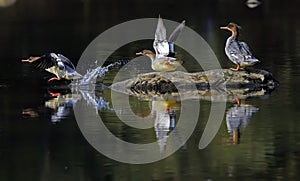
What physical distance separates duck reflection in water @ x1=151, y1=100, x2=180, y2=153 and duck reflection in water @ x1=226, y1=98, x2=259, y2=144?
33.6 inches

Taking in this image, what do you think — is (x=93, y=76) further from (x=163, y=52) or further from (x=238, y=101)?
(x=238, y=101)

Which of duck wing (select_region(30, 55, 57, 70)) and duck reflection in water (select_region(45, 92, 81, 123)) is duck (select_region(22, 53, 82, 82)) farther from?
duck reflection in water (select_region(45, 92, 81, 123))

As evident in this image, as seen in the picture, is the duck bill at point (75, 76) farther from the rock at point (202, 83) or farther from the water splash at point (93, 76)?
the rock at point (202, 83)

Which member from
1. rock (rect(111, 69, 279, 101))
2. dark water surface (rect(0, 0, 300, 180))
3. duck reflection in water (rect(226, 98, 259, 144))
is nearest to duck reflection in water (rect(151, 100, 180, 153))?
dark water surface (rect(0, 0, 300, 180))

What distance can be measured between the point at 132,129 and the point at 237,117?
5.84ft

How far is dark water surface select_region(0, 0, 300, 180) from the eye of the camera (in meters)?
11.4

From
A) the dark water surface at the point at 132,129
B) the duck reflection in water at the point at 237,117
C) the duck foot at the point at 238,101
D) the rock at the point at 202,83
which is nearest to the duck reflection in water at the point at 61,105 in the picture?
the dark water surface at the point at 132,129

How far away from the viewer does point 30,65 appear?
71.8 ft

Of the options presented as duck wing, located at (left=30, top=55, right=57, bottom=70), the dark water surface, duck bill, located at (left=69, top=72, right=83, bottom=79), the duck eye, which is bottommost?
the dark water surface

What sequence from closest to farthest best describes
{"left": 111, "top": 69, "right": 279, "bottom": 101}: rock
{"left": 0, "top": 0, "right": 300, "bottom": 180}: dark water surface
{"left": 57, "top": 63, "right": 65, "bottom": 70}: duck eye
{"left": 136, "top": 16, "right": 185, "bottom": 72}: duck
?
{"left": 0, "top": 0, "right": 300, "bottom": 180}: dark water surface → {"left": 111, "top": 69, "right": 279, "bottom": 101}: rock → {"left": 136, "top": 16, "right": 185, "bottom": 72}: duck → {"left": 57, "top": 63, "right": 65, "bottom": 70}: duck eye

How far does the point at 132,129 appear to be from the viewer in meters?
13.9

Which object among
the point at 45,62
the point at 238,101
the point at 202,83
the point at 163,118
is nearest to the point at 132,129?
the point at 163,118

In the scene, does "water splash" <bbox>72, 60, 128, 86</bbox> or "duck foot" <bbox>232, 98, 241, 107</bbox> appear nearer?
"duck foot" <bbox>232, 98, 241, 107</bbox>

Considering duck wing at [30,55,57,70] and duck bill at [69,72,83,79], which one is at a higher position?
duck wing at [30,55,57,70]
